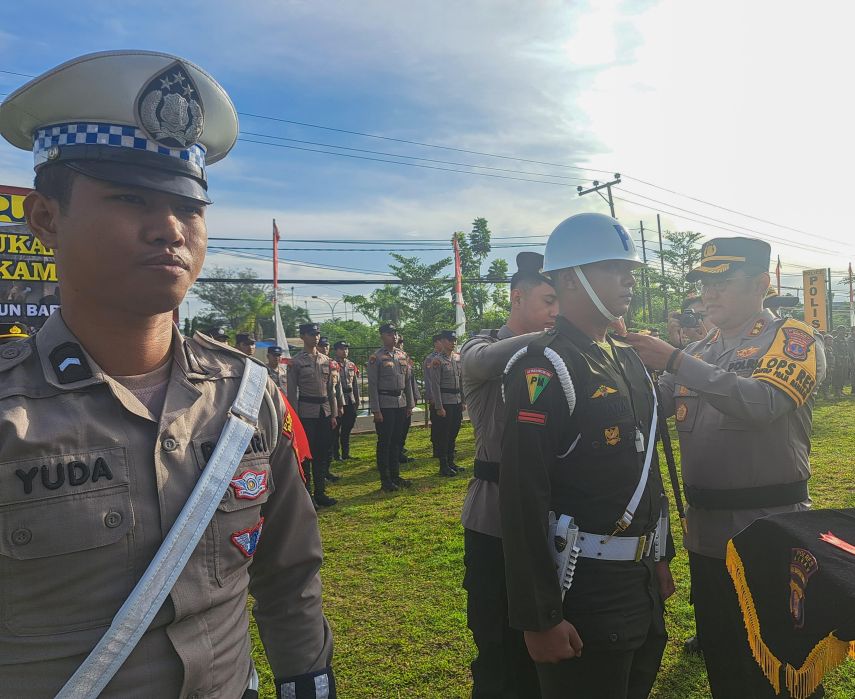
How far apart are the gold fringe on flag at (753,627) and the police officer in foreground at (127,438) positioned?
1270 mm

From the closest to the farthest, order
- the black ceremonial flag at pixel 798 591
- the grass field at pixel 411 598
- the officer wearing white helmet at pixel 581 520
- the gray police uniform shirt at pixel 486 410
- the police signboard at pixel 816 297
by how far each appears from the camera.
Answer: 1. the black ceremonial flag at pixel 798 591
2. the officer wearing white helmet at pixel 581 520
3. the gray police uniform shirt at pixel 486 410
4. the grass field at pixel 411 598
5. the police signboard at pixel 816 297

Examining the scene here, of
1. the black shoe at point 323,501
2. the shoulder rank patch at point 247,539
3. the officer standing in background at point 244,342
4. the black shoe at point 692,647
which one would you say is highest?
the officer standing in background at point 244,342

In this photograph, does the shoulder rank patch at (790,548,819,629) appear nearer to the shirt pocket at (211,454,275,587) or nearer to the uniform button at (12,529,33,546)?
the shirt pocket at (211,454,275,587)

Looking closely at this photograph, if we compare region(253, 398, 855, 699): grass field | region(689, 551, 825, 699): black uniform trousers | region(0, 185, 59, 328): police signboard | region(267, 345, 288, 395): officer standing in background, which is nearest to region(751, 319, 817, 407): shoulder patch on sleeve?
region(689, 551, 825, 699): black uniform trousers

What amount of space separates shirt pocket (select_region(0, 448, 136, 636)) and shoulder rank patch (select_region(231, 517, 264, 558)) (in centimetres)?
23

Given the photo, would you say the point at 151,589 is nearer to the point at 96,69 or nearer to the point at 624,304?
the point at 96,69

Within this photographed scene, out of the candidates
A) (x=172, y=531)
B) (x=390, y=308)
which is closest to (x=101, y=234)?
(x=172, y=531)

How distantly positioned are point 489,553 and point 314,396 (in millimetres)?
6035

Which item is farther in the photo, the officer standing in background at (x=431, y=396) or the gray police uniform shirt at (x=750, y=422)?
the officer standing in background at (x=431, y=396)

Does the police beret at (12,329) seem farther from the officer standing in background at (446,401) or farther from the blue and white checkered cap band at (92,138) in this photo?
the officer standing in background at (446,401)

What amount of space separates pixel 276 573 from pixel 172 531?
1.28 feet

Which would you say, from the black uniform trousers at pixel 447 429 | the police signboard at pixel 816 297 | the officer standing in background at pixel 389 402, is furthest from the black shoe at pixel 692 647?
the police signboard at pixel 816 297

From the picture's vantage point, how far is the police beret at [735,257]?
122 inches

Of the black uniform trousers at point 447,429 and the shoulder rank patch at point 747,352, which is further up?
the shoulder rank patch at point 747,352
